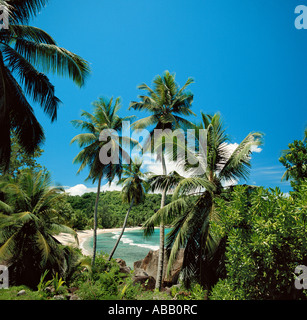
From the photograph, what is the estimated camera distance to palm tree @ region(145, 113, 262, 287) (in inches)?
249

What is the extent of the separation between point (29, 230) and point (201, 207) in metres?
6.60

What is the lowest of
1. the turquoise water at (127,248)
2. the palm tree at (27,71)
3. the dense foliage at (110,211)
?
the turquoise water at (127,248)

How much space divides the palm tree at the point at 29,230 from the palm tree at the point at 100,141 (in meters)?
4.51

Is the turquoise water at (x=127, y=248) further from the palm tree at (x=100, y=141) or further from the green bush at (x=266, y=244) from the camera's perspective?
the green bush at (x=266, y=244)

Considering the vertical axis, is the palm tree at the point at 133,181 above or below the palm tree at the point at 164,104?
below

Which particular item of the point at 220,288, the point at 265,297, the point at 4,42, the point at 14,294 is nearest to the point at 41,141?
the point at 4,42

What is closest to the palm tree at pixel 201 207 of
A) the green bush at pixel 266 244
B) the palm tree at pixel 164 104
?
the green bush at pixel 266 244

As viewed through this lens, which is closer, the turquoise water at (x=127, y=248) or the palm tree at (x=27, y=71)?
the palm tree at (x=27, y=71)

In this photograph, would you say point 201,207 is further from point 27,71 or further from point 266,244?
point 27,71

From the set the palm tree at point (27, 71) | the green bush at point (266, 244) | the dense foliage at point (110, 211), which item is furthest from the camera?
the dense foliage at point (110, 211)

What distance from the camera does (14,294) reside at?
20.5ft

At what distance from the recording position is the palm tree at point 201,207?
6320mm

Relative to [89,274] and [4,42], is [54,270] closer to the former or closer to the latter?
[89,274]

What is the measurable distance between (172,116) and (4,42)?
767cm
